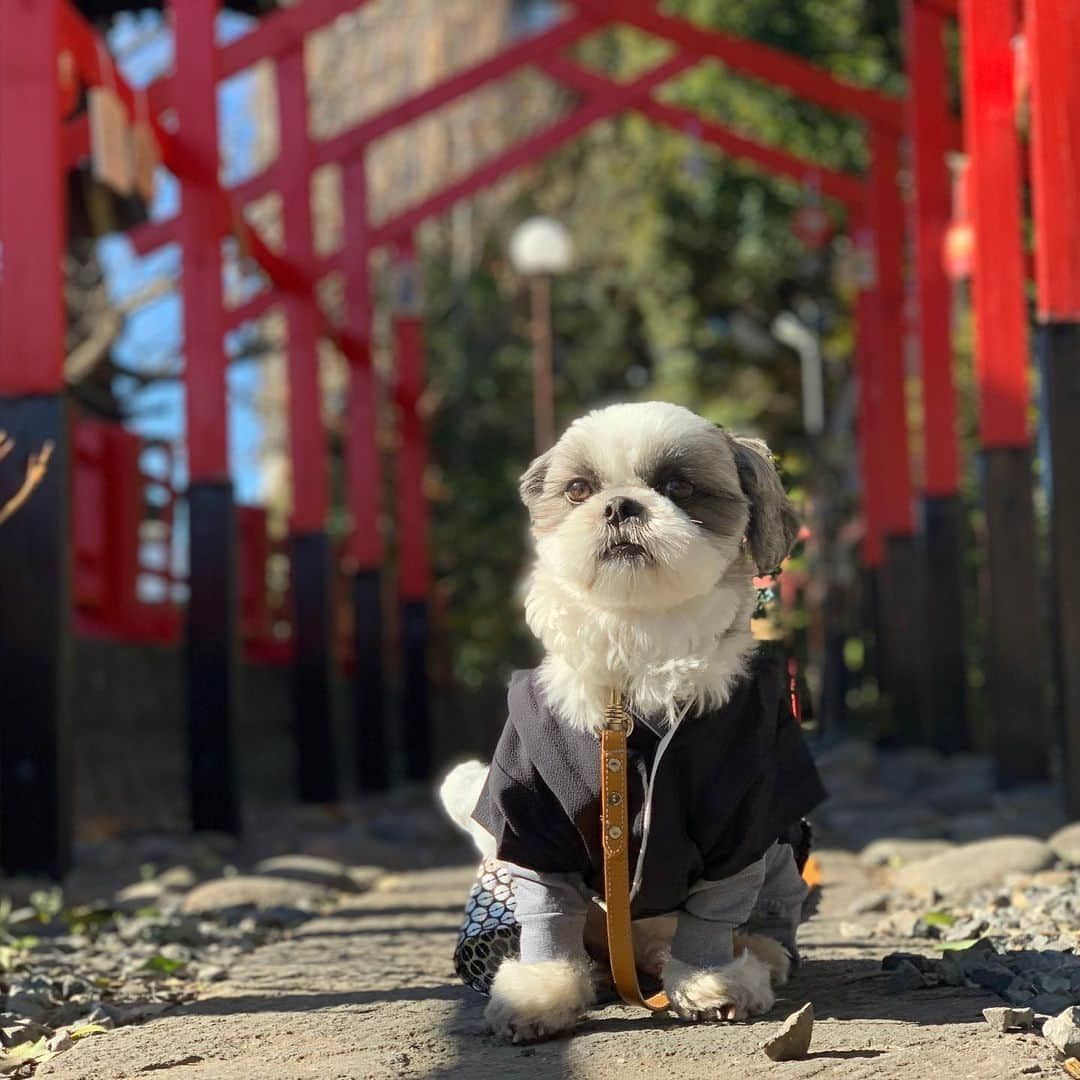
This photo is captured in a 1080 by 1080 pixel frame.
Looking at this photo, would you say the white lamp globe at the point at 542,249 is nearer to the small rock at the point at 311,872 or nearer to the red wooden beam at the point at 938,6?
the red wooden beam at the point at 938,6

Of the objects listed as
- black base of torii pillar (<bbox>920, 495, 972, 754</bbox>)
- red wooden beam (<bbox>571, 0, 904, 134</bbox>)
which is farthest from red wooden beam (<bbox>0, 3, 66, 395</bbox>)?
black base of torii pillar (<bbox>920, 495, 972, 754</bbox>)

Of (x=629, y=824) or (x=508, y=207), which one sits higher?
(x=508, y=207)

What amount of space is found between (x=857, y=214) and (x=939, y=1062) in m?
13.7

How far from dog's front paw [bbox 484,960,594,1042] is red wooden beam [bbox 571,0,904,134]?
978cm

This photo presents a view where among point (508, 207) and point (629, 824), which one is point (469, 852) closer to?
point (629, 824)

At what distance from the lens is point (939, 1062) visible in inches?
119

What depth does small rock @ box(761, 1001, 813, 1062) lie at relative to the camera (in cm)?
306

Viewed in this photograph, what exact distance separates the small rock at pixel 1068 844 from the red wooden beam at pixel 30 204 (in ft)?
13.7

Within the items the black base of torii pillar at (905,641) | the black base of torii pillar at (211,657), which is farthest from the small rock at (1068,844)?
the black base of torii pillar at (905,641)

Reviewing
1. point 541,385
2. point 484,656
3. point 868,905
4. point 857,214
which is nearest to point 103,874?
point 868,905

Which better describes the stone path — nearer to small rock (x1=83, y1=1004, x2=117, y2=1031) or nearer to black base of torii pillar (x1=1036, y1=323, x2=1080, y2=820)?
small rock (x1=83, y1=1004, x2=117, y2=1031)

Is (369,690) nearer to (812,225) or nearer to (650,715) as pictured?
(812,225)

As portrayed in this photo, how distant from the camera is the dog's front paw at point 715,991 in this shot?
3.42m

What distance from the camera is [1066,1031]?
3068 mm
